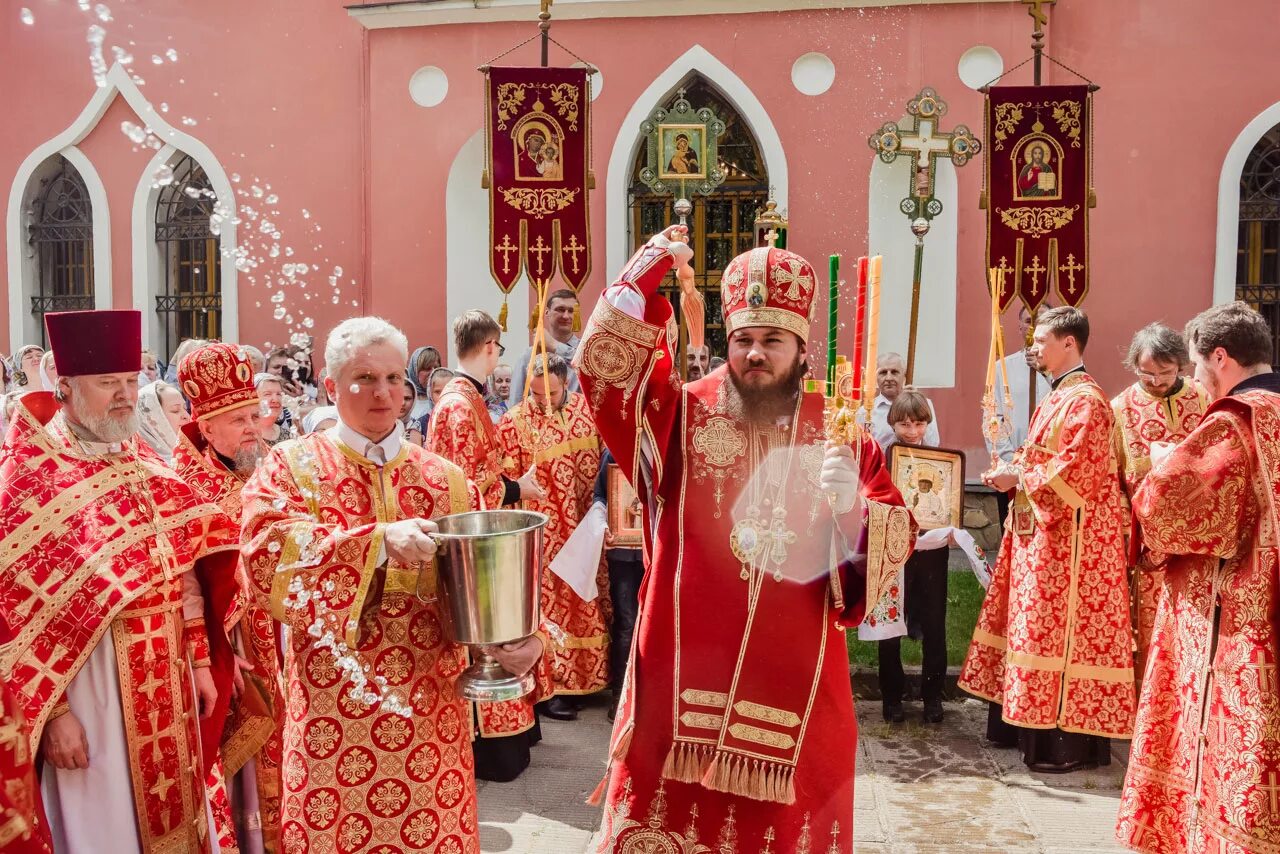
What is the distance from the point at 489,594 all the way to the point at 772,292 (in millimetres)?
1203

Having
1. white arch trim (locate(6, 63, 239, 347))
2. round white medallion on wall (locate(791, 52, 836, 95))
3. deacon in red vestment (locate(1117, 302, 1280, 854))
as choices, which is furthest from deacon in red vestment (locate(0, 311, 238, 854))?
white arch trim (locate(6, 63, 239, 347))

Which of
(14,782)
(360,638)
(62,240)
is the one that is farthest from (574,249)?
(62,240)

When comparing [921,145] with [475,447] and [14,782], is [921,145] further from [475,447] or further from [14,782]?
[14,782]

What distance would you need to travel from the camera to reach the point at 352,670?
294 cm

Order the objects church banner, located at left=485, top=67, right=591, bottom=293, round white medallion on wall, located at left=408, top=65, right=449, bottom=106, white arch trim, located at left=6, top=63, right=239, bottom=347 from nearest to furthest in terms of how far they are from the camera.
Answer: church banner, located at left=485, top=67, right=591, bottom=293, round white medallion on wall, located at left=408, top=65, right=449, bottom=106, white arch trim, located at left=6, top=63, right=239, bottom=347

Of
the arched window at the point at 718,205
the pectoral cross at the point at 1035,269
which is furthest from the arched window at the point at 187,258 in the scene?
the pectoral cross at the point at 1035,269

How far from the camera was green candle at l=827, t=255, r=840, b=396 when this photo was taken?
8.29 feet

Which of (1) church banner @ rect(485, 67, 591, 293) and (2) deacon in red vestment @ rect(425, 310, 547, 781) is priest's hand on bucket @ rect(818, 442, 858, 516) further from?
(1) church banner @ rect(485, 67, 591, 293)

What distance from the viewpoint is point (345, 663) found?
2.90 meters

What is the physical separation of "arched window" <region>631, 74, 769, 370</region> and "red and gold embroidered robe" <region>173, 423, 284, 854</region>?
7.99 m

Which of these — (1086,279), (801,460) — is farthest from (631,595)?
(1086,279)

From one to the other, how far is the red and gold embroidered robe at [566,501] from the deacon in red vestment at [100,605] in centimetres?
302

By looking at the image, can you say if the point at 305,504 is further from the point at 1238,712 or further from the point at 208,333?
the point at 208,333

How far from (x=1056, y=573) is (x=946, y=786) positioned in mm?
1261
